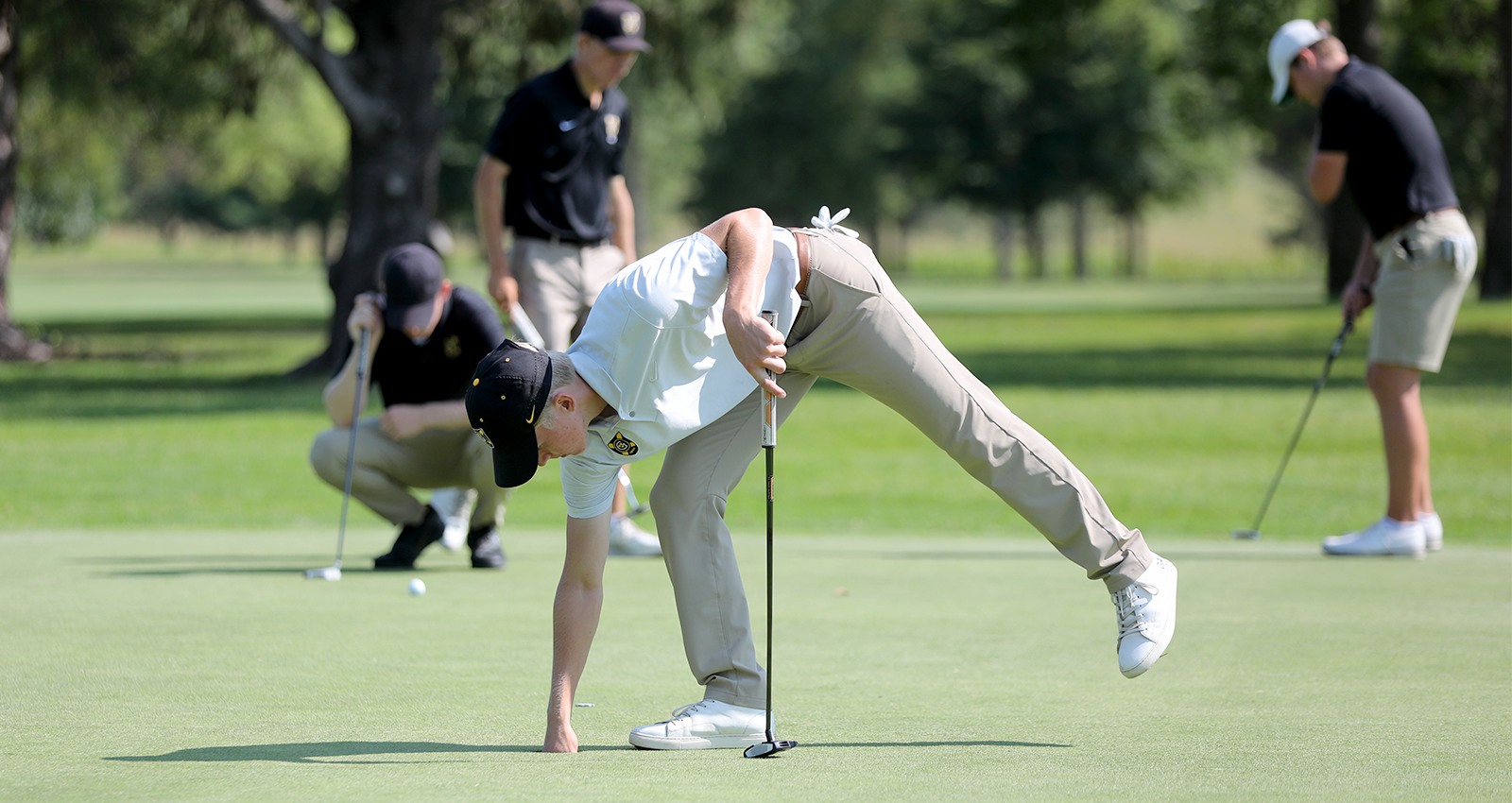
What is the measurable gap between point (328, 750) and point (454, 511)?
3.49m

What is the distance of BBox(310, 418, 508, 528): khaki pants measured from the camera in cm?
675

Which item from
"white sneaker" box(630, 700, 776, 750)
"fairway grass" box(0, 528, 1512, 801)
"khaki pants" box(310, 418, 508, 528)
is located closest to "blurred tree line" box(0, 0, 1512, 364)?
"khaki pants" box(310, 418, 508, 528)

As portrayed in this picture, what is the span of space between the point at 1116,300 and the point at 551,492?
2997 cm

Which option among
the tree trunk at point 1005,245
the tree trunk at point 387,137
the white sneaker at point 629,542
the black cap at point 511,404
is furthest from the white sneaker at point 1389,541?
the tree trunk at point 1005,245

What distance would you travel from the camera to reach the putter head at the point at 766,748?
12.1 feet

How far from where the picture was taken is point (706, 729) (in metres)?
3.87

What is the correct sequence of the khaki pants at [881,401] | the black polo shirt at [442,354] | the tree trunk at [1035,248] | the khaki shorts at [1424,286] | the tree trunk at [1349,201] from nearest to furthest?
the khaki pants at [881,401] → the black polo shirt at [442,354] → the khaki shorts at [1424,286] → the tree trunk at [1349,201] → the tree trunk at [1035,248]

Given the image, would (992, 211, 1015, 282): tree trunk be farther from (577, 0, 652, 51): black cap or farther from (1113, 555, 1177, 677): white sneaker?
(1113, 555, 1177, 677): white sneaker

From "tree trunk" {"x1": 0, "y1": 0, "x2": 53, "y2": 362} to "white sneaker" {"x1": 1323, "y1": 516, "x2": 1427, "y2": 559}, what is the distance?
58.2 ft

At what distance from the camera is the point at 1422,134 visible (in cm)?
700

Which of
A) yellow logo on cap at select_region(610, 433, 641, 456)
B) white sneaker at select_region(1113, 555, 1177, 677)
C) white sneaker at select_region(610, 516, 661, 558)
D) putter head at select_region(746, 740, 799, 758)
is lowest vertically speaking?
white sneaker at select_region(610, 516, 661, 558)

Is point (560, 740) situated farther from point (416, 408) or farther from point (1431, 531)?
point (1431, 531)

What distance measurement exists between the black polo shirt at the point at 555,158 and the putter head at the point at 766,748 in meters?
4.14

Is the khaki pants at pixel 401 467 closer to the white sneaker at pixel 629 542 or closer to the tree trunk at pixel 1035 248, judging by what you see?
the white sneaker at pixel 629 542
